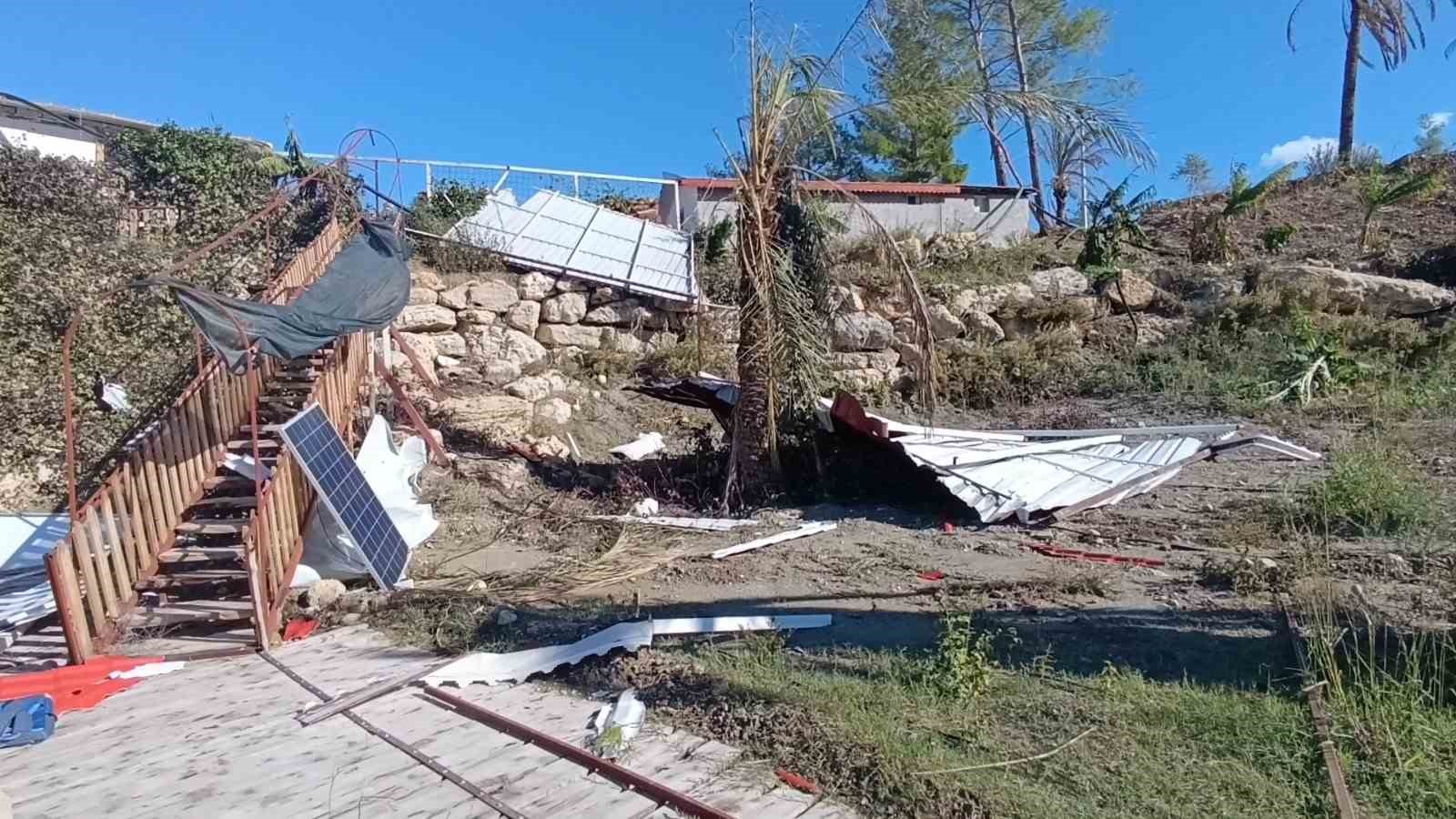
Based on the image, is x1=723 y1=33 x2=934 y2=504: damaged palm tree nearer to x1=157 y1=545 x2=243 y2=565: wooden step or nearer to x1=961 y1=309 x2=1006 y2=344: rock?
x1=157 y1=545 x2=243 y2=565: wooden step

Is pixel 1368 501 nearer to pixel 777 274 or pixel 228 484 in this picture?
pixel 777 274

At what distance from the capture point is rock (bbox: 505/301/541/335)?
45.0 ft

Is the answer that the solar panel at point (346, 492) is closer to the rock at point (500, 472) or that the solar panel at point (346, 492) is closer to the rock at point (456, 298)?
the rock at point (500, 472)

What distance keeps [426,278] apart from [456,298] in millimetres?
608

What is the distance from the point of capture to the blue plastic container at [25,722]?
170 inches

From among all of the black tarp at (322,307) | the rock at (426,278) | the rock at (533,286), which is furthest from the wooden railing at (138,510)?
the rock at (533,286)

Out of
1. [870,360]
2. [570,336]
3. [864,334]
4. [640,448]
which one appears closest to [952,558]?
[640,448]

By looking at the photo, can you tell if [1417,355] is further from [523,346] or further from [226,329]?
[226,329]

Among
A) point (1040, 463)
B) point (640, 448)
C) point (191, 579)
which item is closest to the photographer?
point (191, 579)

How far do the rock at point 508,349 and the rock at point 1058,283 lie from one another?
8.57 metres

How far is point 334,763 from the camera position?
3842 mm

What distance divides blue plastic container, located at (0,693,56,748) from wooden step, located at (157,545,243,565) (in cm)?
188

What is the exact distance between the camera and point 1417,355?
1197cm

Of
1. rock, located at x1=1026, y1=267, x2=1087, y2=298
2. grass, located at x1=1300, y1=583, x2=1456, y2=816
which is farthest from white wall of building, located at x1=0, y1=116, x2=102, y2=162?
grass, located at x1=1300, y1=583, x2=1456, y2=816
